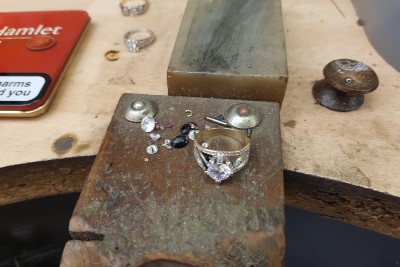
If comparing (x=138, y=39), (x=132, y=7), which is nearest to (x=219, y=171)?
(x=138, y=39)

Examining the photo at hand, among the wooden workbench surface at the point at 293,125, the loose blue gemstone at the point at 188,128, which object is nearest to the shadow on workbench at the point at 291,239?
the wooden workbench surface at the point at 293,125

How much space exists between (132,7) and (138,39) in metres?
0.11

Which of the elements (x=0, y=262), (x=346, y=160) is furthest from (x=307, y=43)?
(x=0, y=262)

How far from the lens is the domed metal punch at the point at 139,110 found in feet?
1.65

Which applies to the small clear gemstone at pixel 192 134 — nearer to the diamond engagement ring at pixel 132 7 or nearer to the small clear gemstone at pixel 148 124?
the small clear gemstone at pixel 148 124

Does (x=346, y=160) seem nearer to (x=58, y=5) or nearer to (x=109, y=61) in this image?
(x=109, y=61)

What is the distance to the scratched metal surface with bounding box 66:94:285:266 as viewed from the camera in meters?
0.39

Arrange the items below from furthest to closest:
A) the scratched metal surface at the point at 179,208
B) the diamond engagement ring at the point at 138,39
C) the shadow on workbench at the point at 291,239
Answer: the shadow on workbench at the point at 291,239
the diamond engagement ring at the point at 138,39
the scratched metal surface at the point at 179,208

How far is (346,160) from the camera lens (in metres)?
0.50

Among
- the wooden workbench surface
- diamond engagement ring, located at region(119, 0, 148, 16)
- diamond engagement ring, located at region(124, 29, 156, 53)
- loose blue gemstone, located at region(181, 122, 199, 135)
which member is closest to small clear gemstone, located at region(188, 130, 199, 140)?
loose blue gemstone, located at region(181, 122, 199, 135)

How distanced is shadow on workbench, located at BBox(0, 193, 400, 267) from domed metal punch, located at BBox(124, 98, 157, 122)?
1.37 ft

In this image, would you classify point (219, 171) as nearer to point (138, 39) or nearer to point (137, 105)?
point (137, 105)

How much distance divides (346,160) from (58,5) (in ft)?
2.10

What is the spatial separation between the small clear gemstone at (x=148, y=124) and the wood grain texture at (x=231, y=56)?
8cm
